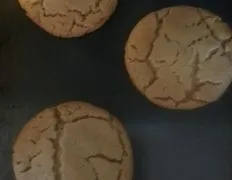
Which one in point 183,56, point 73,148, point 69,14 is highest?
point 69,14

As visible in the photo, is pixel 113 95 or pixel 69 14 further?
pixel 113 95

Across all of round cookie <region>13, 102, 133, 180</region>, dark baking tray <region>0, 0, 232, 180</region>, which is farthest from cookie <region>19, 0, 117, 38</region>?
round cookie <region>13, 102, 133, 180</region>

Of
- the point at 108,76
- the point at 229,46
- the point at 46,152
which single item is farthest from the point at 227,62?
the point at 46,152

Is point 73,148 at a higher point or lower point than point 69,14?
lower

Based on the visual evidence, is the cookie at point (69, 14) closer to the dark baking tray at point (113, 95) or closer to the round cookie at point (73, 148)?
the dark baking tray at point (113, 95)

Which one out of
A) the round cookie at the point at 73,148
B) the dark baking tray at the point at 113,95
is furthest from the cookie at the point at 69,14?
the round cookie at the point at 73,148
